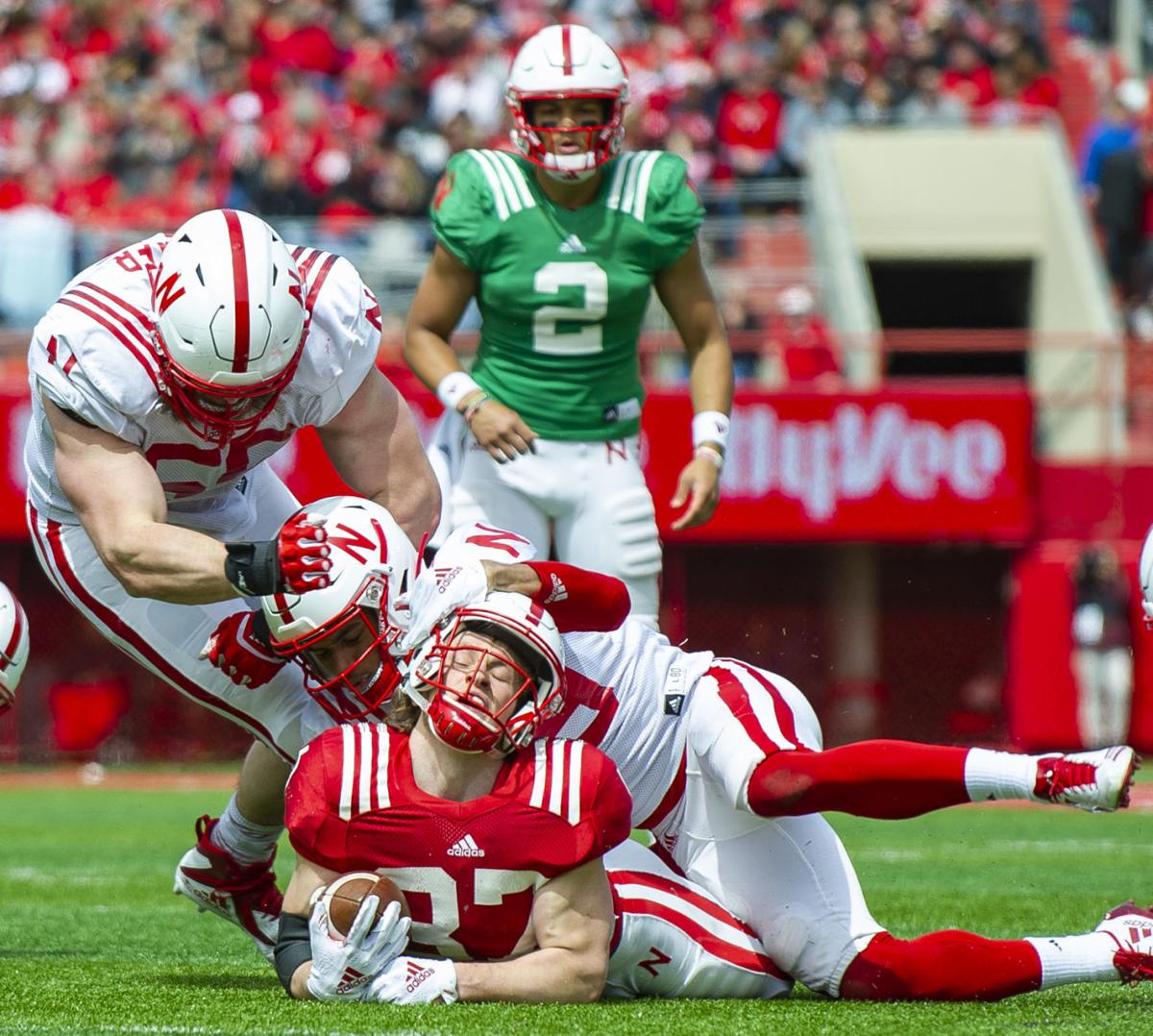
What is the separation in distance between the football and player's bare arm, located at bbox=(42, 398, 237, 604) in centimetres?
63

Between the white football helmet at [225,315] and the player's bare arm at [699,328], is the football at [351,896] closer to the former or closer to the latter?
the white football helmet at [225,315]

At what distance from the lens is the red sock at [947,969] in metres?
3.64

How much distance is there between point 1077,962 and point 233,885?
185 cm

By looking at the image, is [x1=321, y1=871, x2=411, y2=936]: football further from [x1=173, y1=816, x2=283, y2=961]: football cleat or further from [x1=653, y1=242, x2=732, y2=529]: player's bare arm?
[x1=653, y1=242, x2=732, y2=529]: player's bare arm

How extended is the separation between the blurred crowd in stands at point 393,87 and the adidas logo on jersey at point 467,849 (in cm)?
936

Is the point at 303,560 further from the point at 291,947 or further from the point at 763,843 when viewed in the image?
the point at 763,843

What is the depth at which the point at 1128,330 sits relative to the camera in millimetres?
12469

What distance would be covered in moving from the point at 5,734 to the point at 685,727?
28.0 ft

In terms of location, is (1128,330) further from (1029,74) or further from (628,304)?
(628,304)

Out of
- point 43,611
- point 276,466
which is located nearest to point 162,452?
point 276,466

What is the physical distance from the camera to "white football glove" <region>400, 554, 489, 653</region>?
144 inches

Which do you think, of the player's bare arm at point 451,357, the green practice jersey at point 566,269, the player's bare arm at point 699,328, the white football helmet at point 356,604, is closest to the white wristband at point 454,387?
the player's bare arm at point 451,357

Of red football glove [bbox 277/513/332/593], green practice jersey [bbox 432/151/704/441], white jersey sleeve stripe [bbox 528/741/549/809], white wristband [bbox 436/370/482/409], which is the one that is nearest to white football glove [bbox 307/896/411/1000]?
white jersey sleeve stripe [bbox 528/741/549/809]

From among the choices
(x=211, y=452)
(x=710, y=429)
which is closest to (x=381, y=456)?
(x=211, y=452)
